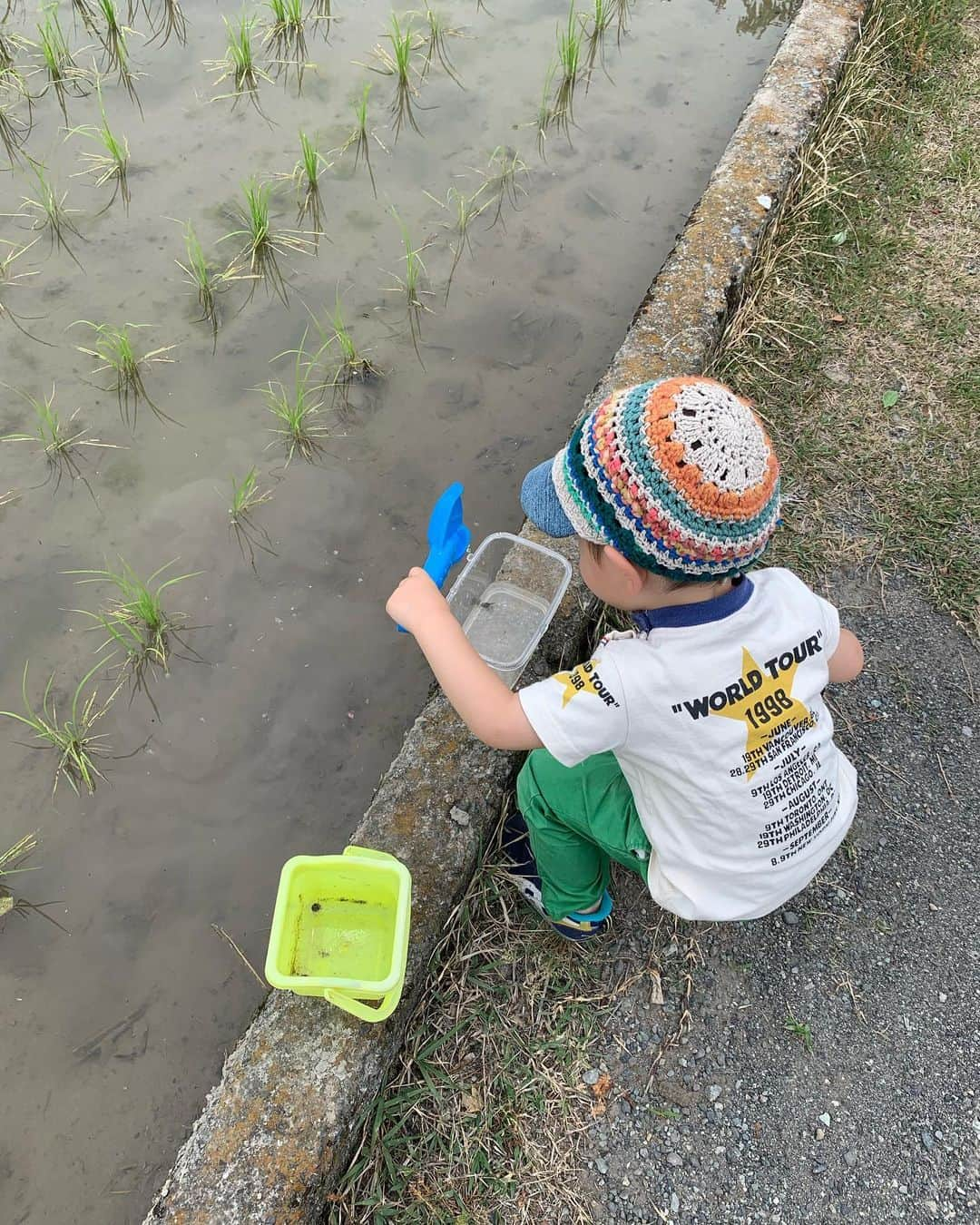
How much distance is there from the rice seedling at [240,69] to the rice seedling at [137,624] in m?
2.11

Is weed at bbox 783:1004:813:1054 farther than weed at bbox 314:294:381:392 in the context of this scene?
No

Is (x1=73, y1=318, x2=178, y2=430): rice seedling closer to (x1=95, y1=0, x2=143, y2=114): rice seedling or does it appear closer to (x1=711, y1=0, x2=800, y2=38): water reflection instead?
(x1=95, y1=0, x2=143, y2=114): rice seedling

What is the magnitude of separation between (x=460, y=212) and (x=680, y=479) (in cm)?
235

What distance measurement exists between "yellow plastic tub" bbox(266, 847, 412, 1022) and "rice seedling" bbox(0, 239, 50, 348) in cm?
195

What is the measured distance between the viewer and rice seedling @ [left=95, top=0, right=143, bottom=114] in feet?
10.7

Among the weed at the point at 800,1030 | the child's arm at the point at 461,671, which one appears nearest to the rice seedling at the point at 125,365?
the child's arm at the point at 461,671

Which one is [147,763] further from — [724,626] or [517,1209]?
[724,626]

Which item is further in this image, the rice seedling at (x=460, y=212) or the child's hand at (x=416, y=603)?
the rice seedling at (x=460, y=212)

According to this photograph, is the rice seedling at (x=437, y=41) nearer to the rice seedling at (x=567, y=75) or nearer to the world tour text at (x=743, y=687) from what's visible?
the rice seedling at (x=567, y=75)

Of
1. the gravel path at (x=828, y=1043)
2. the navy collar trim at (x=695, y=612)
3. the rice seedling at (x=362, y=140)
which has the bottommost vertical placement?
the gravel path at (x=828, y=1043)

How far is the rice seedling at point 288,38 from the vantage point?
3412 millimetres

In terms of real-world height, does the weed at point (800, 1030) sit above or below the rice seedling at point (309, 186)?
below

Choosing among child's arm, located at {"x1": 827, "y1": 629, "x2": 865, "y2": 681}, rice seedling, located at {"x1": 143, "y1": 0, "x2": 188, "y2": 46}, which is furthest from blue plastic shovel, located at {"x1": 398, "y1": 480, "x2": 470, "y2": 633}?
rice seedling, located at {"x1": 143, "y1": 0, "x2": 188, "y2": 46}

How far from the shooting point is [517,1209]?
4.72 feet
